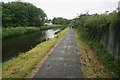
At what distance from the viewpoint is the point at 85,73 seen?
375 centimetres

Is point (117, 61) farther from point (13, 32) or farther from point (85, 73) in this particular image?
point (13, 32)

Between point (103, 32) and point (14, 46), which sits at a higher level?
point (103, 32)

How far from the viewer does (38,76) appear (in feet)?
12.0

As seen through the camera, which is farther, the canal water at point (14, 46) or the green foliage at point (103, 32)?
the canal water at point (14, 46)

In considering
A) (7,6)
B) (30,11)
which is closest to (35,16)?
(30,11)

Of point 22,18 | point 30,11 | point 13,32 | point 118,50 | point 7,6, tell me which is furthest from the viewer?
point 30,11

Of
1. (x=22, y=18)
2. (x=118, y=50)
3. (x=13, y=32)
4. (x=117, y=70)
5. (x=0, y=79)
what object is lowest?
(x=0, y=79)

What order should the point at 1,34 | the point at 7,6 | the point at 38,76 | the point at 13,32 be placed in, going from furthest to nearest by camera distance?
the point at 7,6 < the point at 13,32 < the point at 1,34 < the point at 38,76

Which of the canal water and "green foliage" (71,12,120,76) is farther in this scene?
the canal water

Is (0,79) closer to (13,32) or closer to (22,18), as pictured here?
(13,32)

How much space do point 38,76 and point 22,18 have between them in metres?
33.2

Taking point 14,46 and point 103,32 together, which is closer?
point 103,32

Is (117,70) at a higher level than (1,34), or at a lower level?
lower

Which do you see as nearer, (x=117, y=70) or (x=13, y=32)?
(x=117, y=70)
